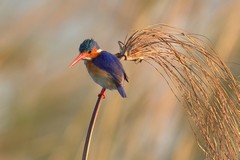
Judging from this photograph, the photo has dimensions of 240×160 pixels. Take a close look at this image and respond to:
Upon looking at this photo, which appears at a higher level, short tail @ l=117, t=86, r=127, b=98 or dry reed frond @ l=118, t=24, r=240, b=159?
dry reed frond @ l=118, t=24, r=240, b=159

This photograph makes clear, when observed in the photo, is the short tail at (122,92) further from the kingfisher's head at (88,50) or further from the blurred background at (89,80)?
the blurred background at (89,80)

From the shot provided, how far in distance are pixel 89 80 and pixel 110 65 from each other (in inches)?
36.5

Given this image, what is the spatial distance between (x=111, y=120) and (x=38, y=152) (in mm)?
258

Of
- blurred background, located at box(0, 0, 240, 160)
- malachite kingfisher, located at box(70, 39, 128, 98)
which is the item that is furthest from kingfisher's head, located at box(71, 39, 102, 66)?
blurred background, located at box(0, 0, 240, 160)

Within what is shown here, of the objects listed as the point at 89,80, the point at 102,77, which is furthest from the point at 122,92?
the point at 89,80

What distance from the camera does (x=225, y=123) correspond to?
859 millimetres

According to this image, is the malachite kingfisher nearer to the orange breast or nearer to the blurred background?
the orange breast

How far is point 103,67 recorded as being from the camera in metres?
0.79

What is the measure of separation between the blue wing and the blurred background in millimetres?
742

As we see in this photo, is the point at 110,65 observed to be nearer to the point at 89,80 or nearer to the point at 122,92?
the point at 122,92

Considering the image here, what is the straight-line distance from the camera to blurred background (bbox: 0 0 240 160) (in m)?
1.57

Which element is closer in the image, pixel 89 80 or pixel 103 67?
pixel 103 67

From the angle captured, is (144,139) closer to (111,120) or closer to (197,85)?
(111,120)

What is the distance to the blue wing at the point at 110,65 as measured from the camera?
0.79 m
